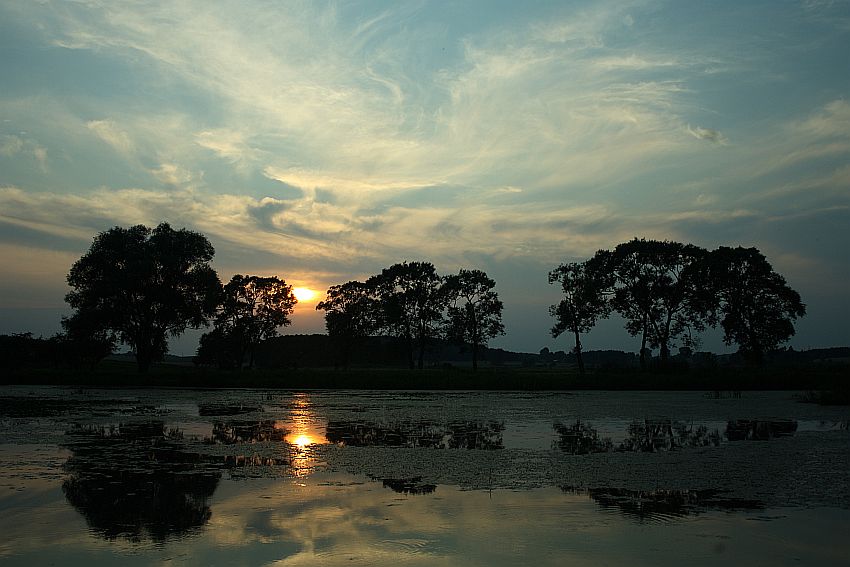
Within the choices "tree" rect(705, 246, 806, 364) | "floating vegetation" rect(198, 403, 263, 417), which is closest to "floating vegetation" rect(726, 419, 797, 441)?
"floating vegetation" rect(198, 403, 263, 417)

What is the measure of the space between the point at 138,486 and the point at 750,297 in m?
61.8

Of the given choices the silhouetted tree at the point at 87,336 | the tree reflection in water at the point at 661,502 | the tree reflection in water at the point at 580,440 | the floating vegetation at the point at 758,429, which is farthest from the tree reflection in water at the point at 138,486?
the silhouetted tree at the point at 87,336

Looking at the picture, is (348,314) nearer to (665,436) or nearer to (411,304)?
(411,304)

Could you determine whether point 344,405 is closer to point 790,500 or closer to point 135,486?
point 135,486

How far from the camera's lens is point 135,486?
11.1m

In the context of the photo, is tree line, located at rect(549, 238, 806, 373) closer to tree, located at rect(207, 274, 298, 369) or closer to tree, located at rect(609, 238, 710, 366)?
tree, located at rect(609, 238, 710, 366)

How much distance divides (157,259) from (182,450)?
4680 centimetres

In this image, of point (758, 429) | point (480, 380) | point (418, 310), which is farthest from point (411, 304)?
point (758, 429)

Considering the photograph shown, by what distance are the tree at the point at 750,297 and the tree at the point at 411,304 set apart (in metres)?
32.0

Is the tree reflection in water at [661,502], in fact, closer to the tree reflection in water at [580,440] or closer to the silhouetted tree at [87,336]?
the tree reflection in water at [580,440]

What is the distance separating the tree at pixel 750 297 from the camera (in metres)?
61.6

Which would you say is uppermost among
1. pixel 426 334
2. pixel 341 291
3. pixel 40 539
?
pixel 341 291

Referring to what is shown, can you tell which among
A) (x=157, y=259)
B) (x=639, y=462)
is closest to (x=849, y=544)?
(x=639, y=462)

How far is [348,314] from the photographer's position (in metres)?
90.1
